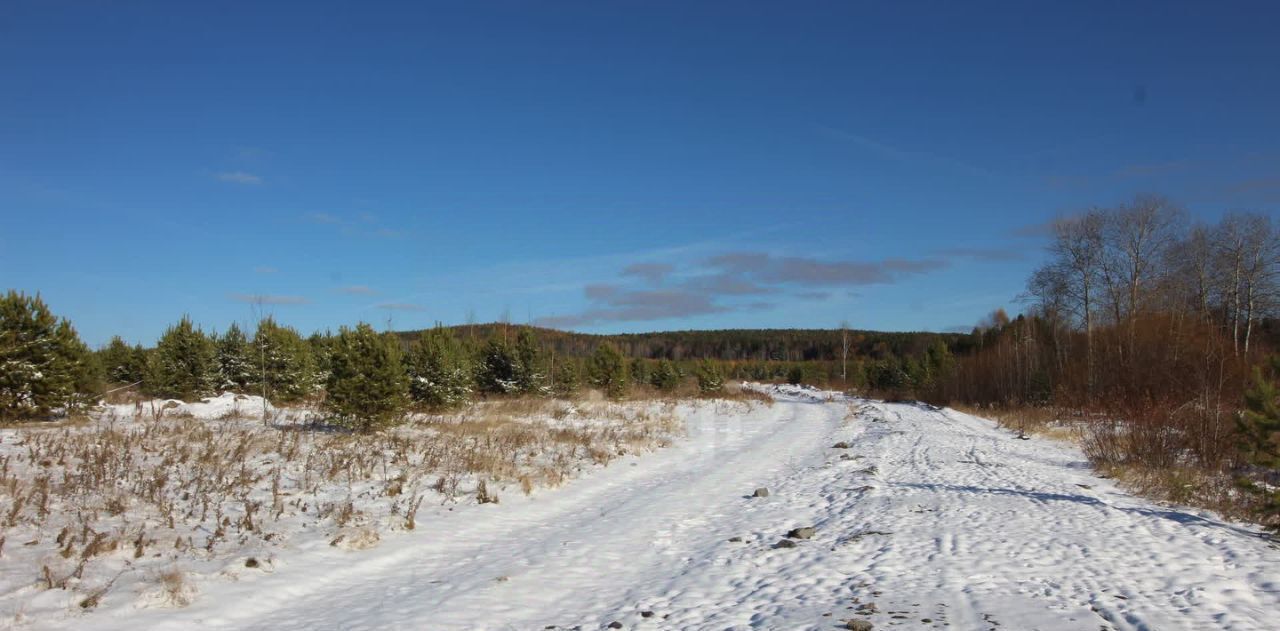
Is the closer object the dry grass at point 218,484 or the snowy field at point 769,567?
the snowy field at point 769,567

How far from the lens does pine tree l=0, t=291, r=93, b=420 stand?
53.4ft

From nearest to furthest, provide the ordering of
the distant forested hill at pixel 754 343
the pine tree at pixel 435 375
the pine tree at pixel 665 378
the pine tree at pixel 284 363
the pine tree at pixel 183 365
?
the pine tree at pixel 435 375 < the pine tree at pixel 183 365 < the pine tree at pixel 284 363 < the pine tree at pixel 665 378 < the distant forested hill at pixel 754 343

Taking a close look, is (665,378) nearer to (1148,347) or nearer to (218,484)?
(1148,347)

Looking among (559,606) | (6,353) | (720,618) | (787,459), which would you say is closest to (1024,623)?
(720,618)

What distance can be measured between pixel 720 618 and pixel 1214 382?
15952 millimetres

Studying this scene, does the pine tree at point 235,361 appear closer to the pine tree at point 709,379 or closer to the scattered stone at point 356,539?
the scattered stone at point 356,539

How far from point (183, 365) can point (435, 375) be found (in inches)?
491

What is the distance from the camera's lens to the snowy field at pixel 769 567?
597 centimetres

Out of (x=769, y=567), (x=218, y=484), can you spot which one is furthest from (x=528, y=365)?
(x=769, y=567)

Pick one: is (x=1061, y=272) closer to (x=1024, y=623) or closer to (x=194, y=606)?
(x=1024, y=623)

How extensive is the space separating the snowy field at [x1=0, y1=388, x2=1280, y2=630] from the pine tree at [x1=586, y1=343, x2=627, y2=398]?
2957 centimetres

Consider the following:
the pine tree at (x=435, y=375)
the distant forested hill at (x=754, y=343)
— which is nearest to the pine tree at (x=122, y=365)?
the pine tree at (x=435, y=375)

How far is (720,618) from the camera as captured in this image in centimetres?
617

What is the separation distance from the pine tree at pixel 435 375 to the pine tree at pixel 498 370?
10394 mm
